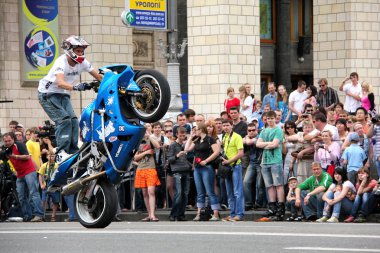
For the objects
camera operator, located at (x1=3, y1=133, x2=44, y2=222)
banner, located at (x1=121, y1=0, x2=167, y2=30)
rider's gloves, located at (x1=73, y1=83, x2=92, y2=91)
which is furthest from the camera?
banner, located at (x1=121, y1=0, x2=167, y2=30)

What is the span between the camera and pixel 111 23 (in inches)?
1383

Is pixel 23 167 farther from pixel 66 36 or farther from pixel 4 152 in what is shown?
pixel 66 36

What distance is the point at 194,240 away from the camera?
15.8 metres

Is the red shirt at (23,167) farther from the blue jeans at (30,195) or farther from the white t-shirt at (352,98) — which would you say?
the white t-shirt at (352,98)

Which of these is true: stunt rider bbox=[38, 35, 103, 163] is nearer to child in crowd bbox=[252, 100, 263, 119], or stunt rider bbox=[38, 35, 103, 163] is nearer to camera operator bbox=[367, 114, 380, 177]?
camera operator bbox=[367, 114, 380, 177]

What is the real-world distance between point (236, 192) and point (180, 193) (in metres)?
1.42

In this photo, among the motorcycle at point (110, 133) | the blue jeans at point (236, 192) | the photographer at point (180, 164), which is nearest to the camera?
the motorcycle at point (110, 133)

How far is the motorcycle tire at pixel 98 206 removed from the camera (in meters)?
16.3

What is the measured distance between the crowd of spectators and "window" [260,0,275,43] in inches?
668

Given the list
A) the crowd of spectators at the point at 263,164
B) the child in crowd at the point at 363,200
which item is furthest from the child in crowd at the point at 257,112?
the child in crowd at the point at 363,200

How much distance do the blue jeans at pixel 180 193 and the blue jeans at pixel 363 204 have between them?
12.4 ft

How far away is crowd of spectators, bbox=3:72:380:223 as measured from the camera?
22.3m

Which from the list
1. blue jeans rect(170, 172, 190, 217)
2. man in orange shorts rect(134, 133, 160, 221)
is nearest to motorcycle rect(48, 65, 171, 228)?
blue jeans rect(170, 172, 190, 217)

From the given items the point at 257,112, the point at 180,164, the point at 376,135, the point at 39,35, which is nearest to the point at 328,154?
the point at 376,135
